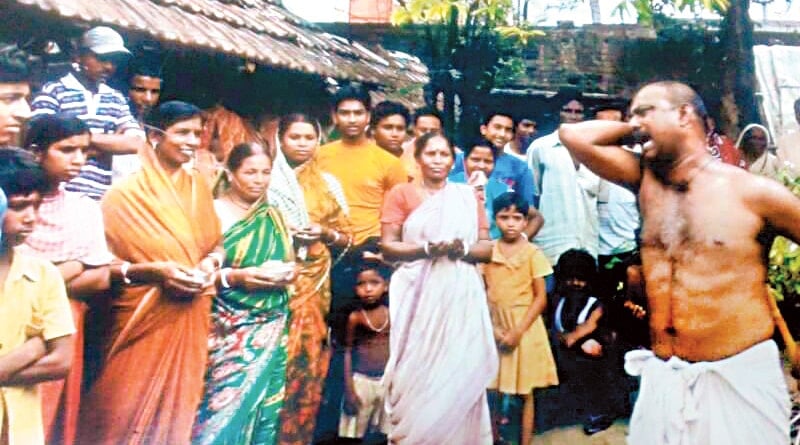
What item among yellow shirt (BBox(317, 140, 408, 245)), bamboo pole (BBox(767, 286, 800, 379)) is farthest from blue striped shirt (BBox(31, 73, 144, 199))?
bamboo pole (BBox(767, 286, 800, 379))

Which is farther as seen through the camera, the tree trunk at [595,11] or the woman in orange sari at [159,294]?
the tree trunk at [595,11]

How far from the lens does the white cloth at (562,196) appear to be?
14.9 feet

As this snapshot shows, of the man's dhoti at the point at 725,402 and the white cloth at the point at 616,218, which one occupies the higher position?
the white cloth at the point at 616,218

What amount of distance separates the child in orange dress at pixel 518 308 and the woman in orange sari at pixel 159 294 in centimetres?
133

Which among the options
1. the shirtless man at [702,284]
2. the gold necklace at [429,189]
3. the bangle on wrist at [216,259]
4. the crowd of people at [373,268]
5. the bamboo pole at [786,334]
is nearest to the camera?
the crowd of people at [373,268]

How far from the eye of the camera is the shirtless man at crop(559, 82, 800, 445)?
4.26m

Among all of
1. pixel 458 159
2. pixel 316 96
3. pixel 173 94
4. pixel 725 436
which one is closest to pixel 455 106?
pixel 458 159

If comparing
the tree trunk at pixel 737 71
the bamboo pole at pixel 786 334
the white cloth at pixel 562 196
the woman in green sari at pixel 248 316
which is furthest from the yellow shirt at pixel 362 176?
the bamboo pole at pixel 786 334

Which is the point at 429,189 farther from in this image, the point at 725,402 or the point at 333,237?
the point at 725,402

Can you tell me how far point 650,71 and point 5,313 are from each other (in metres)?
3.14

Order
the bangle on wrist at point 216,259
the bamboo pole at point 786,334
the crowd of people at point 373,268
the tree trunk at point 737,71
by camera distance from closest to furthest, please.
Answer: the crowd of people at point 373,268 → the bangle on wrist at point 216,259 → the bamboo pole at point 786,334 → the tree trunk at point 737,71

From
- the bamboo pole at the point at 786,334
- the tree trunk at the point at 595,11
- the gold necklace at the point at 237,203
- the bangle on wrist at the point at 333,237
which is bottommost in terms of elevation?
the bamboo pole at the point at 786,334

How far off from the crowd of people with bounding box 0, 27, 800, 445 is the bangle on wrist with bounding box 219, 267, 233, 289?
0.01 metres

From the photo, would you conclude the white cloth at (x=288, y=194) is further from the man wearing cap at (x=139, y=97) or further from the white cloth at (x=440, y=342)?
the man wearing cap at (x=139, y=97)
